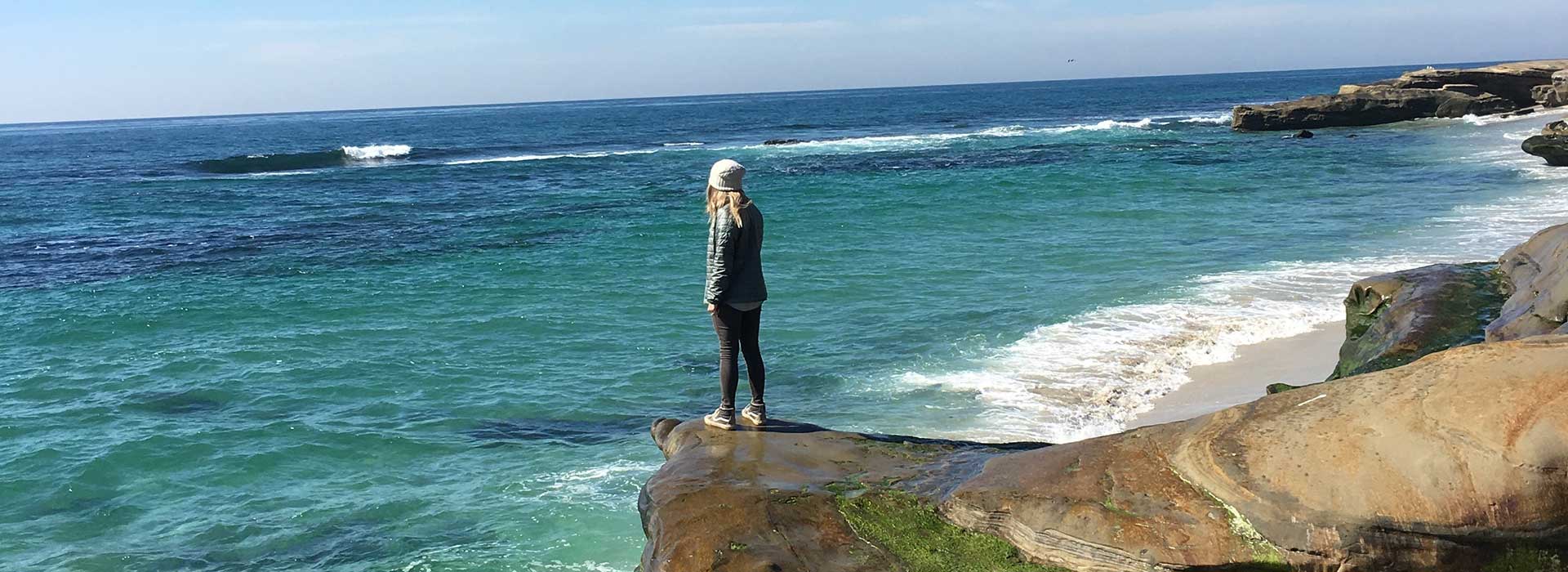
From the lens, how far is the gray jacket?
6016mm

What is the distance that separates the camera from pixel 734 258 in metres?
6.12

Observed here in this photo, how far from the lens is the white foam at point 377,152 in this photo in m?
53.5

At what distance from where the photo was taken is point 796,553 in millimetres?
4594

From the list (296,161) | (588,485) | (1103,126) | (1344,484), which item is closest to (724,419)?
(588,485)

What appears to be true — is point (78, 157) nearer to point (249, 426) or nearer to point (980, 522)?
point (249, 426)

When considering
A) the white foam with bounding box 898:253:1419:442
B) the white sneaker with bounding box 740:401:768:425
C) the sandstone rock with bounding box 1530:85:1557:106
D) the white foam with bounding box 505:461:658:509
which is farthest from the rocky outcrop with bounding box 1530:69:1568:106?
the white sneaker with bounding box 740:401:768:425

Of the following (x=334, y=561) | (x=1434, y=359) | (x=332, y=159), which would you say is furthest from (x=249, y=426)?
(x=332, y=159)

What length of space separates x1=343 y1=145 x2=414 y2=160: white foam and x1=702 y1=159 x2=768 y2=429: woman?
50.7 m

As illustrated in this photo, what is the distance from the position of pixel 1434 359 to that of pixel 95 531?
886cm

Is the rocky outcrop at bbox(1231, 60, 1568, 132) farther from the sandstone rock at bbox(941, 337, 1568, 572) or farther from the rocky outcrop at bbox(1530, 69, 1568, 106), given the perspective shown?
the sandstone rock at bbox(941, 337, 1568, 572)

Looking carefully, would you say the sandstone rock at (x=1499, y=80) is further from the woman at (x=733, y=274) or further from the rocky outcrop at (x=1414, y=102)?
the woman at (x=733, y=274)

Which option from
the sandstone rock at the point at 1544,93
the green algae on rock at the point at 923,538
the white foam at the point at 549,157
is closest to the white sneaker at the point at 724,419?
the green algae on rock at the point at 923,538

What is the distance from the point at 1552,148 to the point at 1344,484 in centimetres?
2864

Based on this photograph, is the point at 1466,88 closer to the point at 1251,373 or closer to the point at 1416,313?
the point at 1251,373
